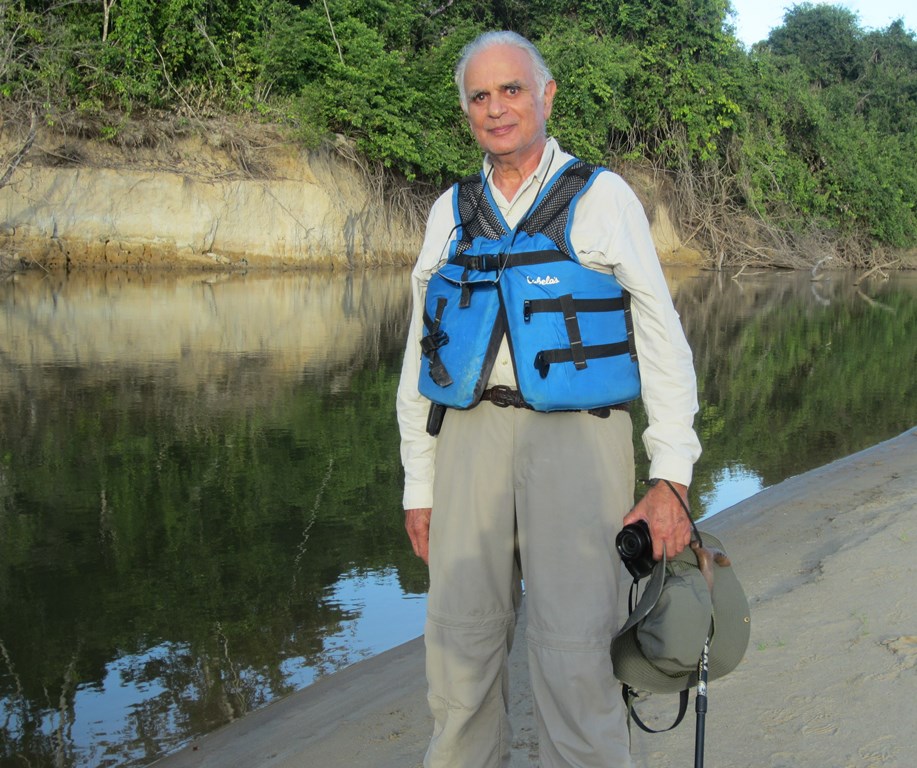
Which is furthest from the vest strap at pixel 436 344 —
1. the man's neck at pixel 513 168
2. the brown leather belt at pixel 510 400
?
the man's neck at pixel 513 168

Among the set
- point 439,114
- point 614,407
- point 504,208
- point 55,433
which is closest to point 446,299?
point 504,208

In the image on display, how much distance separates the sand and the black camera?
2.38 feet

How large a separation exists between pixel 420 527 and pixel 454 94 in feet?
83.3

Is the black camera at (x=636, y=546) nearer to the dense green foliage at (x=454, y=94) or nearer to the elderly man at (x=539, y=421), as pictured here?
the elderly man at (x=539, y=421)

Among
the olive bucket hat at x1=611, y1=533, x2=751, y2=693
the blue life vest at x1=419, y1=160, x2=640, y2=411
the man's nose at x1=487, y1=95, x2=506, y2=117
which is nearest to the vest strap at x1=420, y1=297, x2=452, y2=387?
the blue life vest at x1=419, y1=160, x2=640, y2=411

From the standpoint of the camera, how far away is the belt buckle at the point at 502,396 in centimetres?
265

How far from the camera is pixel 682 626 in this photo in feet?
7.84

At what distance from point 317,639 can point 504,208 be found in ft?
8.14

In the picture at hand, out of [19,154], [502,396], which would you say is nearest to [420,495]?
→ [502,396]

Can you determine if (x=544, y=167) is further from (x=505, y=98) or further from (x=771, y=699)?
(x=771, y=699)

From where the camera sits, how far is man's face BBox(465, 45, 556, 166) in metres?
2.71

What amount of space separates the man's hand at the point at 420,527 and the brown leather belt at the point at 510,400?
40 centimetres

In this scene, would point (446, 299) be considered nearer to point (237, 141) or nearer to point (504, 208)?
point (504, 208)

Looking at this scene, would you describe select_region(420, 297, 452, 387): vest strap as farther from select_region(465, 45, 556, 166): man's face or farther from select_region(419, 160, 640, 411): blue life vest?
select_region(465, 45, 556, 166): man's face
